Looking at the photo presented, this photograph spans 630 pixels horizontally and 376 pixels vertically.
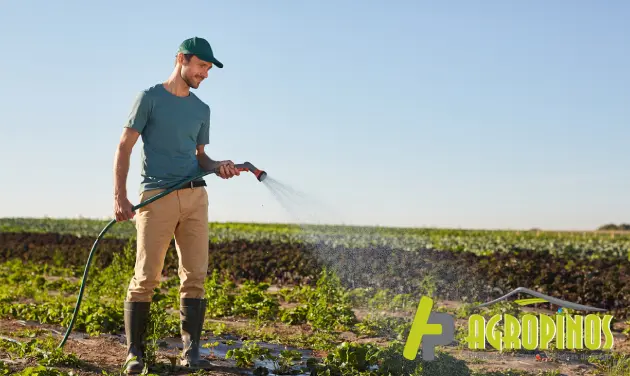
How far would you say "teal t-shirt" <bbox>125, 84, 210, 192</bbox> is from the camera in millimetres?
4691

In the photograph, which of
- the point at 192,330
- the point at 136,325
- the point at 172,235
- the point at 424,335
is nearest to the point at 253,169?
the point at 172,235

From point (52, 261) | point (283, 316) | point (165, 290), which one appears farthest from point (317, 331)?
point (52, 261)

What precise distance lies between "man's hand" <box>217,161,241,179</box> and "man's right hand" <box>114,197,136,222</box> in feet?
2.14

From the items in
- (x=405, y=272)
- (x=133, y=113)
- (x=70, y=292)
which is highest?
(x=133, y=113)

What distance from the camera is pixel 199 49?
4.70 meters

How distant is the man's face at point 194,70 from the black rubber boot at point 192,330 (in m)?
1.53

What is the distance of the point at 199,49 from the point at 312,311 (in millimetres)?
3166

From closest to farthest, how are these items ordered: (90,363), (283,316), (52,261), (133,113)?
1. (133,113)
2. (90,363)
3. (283,316)
4. (52,261)

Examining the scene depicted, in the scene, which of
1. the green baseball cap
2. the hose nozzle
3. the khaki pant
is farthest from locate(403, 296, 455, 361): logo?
the green baseball cap

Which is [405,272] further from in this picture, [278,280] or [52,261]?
[52,261]

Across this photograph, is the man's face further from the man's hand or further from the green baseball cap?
the man's hand

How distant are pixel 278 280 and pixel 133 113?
21.4 feet

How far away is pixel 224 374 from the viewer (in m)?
4.78

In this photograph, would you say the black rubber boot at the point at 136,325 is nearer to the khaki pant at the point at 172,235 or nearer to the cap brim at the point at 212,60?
the khaki pant at the point at 172,235
